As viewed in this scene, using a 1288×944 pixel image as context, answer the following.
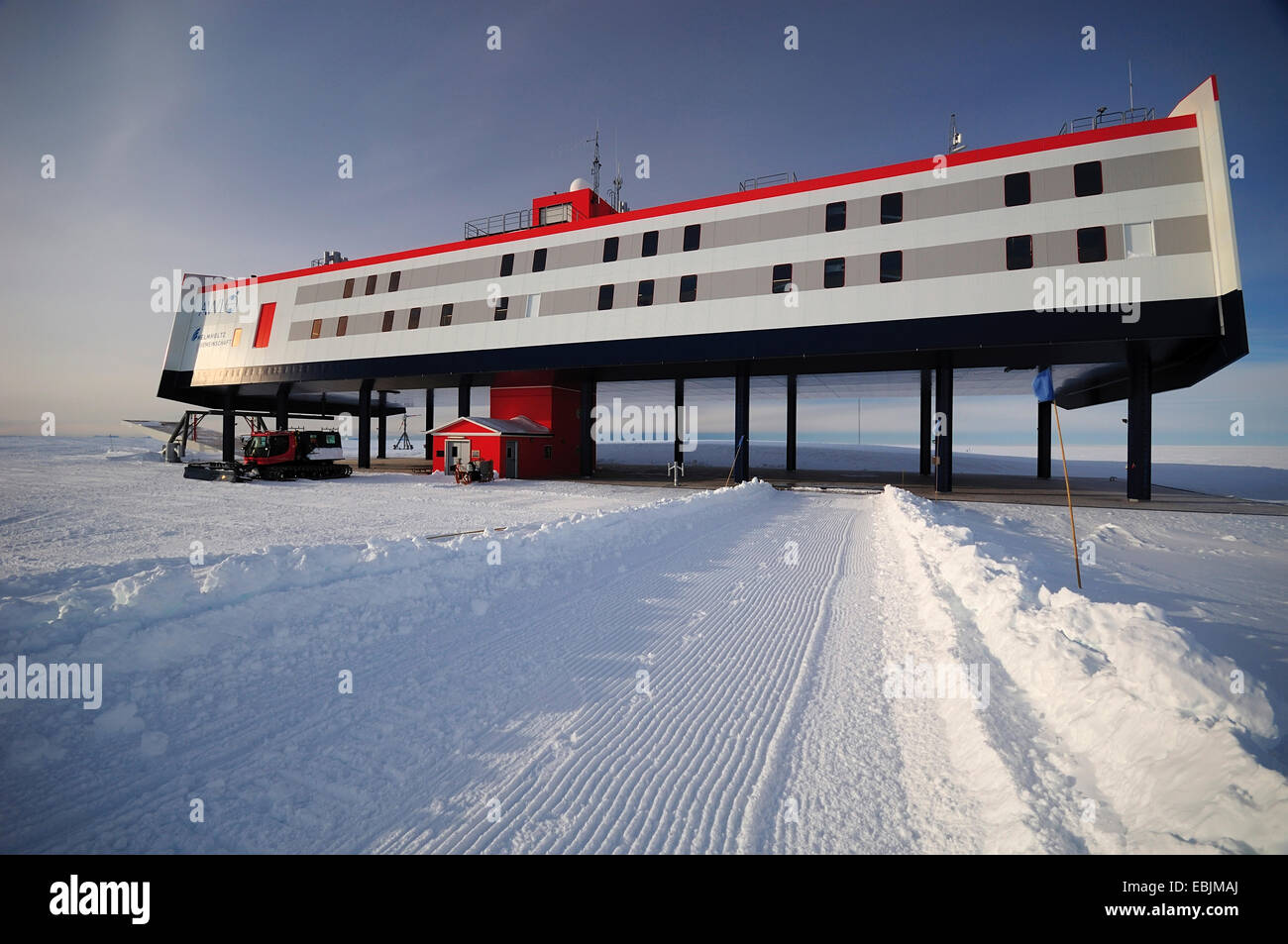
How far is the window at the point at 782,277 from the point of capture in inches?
868

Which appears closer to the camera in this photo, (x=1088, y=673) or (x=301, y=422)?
(x=1088, y=673)

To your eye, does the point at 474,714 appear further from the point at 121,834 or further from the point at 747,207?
the point at 747,207

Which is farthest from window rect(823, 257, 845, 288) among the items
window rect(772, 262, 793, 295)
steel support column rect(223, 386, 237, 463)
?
steel support column rect(223, 386, 237, 463)

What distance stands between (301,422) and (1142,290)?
72377mm

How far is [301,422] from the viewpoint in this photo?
60.3m

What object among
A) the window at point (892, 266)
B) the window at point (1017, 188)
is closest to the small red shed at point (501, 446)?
the window at point (892, 266)

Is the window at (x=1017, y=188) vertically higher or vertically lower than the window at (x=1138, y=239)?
higher

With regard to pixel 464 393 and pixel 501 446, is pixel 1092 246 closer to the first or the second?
pixel 501 446

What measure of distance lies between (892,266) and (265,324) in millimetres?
38499

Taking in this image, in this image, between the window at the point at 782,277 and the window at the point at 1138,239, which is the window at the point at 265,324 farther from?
the window at the point at 1138,239

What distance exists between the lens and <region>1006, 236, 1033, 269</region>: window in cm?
1889

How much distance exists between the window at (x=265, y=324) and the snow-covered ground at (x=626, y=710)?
33.4 m
